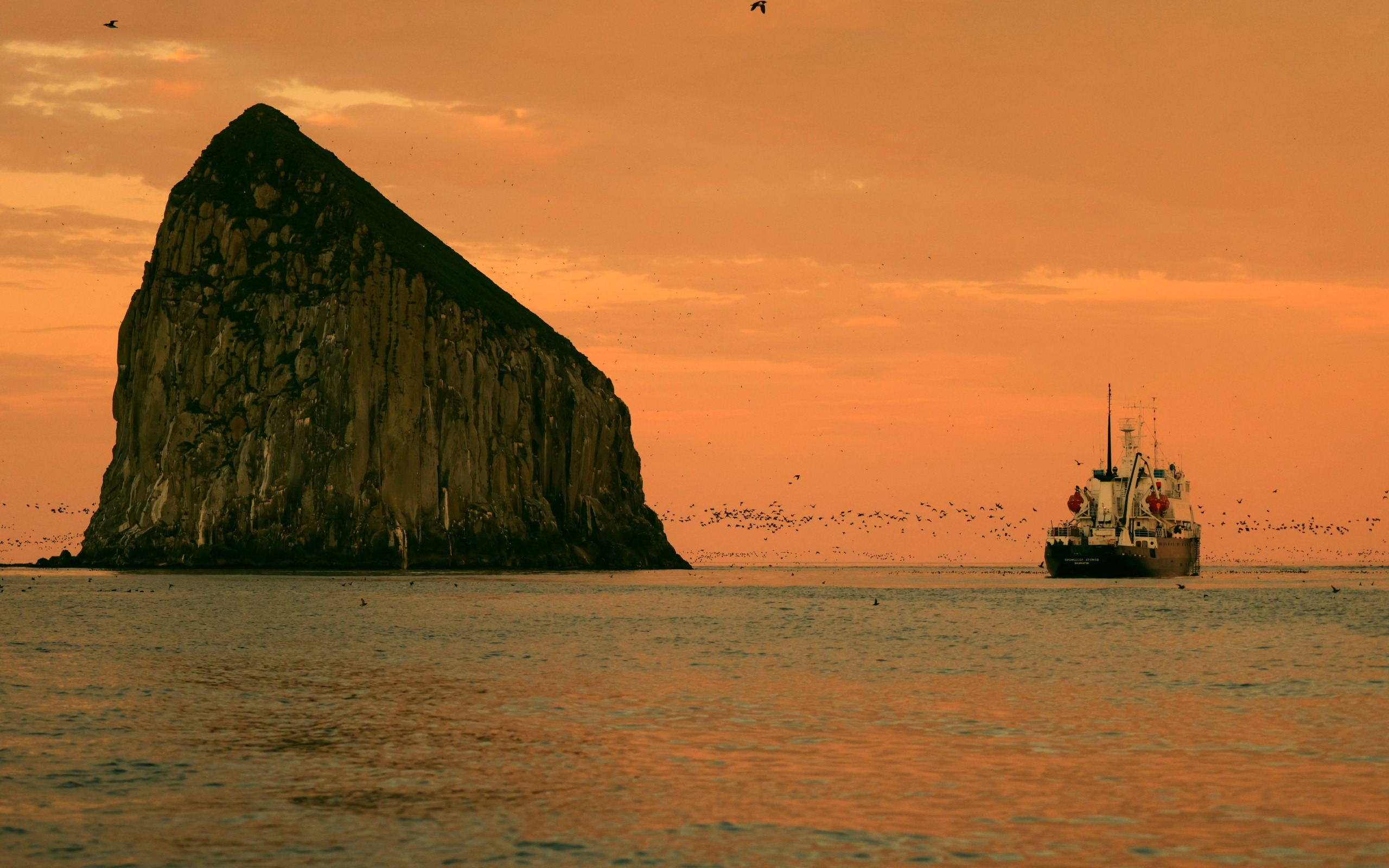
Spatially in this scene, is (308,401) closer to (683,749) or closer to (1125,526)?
(1125,526)

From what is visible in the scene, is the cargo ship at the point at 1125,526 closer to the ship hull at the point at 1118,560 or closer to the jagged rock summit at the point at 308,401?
the ship hull at the point at 1118,560

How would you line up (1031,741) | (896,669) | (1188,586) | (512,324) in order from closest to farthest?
1. (1031,741)
2. (896,669)
3. (1188,586)
4. (512,324)

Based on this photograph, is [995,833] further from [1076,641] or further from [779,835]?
[1076,641]

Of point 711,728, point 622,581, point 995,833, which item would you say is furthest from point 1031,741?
point 622,581

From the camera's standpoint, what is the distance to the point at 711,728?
93.4 ft

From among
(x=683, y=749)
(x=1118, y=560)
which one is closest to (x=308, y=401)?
(x=1118, y=560)

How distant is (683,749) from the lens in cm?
2530

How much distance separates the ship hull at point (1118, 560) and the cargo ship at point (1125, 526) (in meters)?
0.06

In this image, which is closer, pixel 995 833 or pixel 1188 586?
pixel 995 833

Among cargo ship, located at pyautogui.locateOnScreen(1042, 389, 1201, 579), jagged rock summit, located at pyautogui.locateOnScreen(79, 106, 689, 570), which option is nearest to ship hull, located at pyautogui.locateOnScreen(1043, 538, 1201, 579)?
cargo ship, located at pyautogui.locateOnScreen(1042, 389, 1201, 579)

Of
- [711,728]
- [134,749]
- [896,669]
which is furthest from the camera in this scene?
[896,669]

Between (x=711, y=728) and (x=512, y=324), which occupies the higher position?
(x=512, y=324)

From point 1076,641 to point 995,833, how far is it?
4464 cm

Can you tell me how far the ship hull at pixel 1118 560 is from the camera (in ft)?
518
